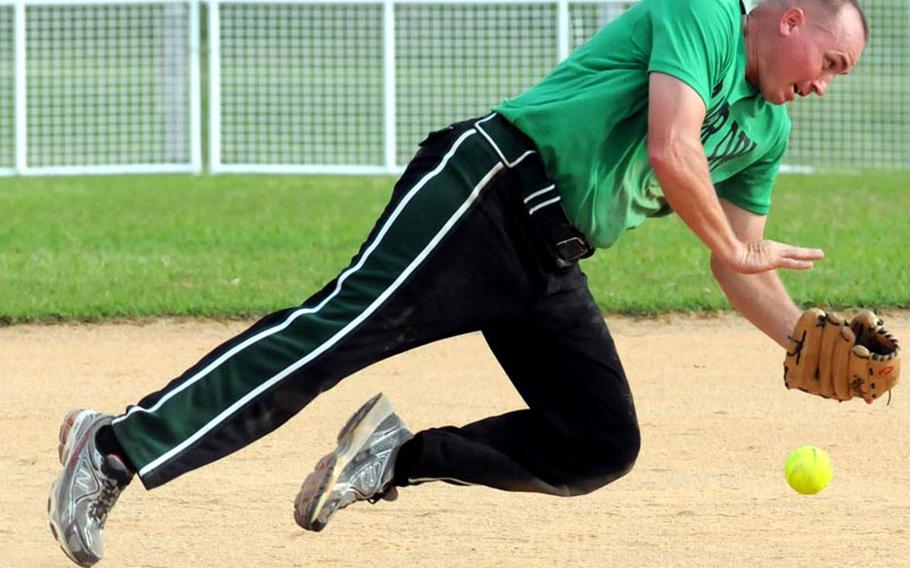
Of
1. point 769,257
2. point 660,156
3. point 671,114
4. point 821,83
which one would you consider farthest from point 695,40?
point 769,257

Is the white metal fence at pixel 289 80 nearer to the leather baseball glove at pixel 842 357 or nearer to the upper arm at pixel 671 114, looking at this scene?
the leather baseball glove at pixel 842 357

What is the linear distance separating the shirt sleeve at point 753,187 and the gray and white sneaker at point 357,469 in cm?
122

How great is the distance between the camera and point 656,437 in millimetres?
6684

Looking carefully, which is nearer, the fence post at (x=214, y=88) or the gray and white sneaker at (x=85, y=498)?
the gray and white sneaker at (x=85, y=498)

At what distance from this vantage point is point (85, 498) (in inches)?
171

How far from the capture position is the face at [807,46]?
4.34m

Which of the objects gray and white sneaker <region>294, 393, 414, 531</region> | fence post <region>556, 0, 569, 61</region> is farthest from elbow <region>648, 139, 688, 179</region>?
fence post <region>556, 0, 569, 61</region>

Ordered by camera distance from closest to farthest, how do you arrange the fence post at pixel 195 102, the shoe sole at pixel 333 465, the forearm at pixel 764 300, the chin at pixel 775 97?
1. the chin at pixel 775 97
2. the shoe sole at pixel 333 465
3. the forearm at pixel 764 300
4. the fence post at pixel 195 102

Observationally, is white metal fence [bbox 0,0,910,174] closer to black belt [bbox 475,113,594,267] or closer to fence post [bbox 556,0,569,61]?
fence post [bbox 556,0,569,61]

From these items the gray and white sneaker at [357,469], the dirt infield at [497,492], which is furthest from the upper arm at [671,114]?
the dirt infield at [497,492]

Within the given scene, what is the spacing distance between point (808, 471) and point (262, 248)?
612 centimetres

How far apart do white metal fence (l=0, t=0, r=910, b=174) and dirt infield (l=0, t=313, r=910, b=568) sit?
773cm

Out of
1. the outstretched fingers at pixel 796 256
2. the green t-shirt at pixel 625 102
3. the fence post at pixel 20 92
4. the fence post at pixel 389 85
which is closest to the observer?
the green t-shirt at pixel 625 102

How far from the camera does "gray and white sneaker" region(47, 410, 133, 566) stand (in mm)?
4336
